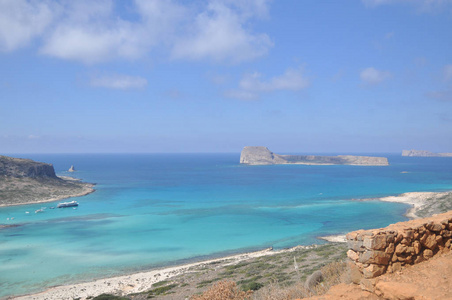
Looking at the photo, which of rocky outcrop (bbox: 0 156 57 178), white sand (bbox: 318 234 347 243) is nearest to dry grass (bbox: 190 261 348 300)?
white sand (bbox: 318 234 347 243)

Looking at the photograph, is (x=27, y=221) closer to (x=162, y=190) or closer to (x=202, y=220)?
(x=202, y=220)

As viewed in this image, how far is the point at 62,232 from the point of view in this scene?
137 feet

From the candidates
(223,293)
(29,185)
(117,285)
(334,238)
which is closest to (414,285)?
(223,293)

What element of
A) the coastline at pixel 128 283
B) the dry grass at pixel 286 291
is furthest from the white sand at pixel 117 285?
the dry grass at pixel 286 291

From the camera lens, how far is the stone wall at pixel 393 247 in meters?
7.16

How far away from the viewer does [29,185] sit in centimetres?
7094

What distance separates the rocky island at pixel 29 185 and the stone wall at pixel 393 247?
69.9 meters

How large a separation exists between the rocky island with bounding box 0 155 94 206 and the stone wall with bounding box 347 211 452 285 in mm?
69863

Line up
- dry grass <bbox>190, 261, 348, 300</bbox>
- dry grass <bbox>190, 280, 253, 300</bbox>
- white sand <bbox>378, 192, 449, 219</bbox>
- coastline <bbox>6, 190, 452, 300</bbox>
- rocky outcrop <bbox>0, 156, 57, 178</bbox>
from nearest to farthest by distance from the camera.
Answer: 1. dry grass <bbox>190, 261, 348, 300</bbox>
2. dry grass <bbox>190, 280, 253, 300</bbox>
3. coastline <bbox>6, 190, 452, 300</bbox>
4. white sand <bbox>378, 192, 449, 219</bbox>
5. rocky outcrop <bbox>0, 156, 57, 178</bbox>

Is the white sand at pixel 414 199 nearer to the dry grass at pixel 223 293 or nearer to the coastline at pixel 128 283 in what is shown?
the coastline at pixel 128 283

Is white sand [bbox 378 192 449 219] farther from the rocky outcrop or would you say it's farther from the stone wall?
the rocky outcrop

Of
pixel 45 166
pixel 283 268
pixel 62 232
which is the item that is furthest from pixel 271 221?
pixel 45 166

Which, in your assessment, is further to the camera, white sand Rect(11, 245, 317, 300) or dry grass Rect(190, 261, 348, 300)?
white sand Rect(11, 245, 317, 300)

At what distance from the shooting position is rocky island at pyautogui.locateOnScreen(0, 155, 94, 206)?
213ft
